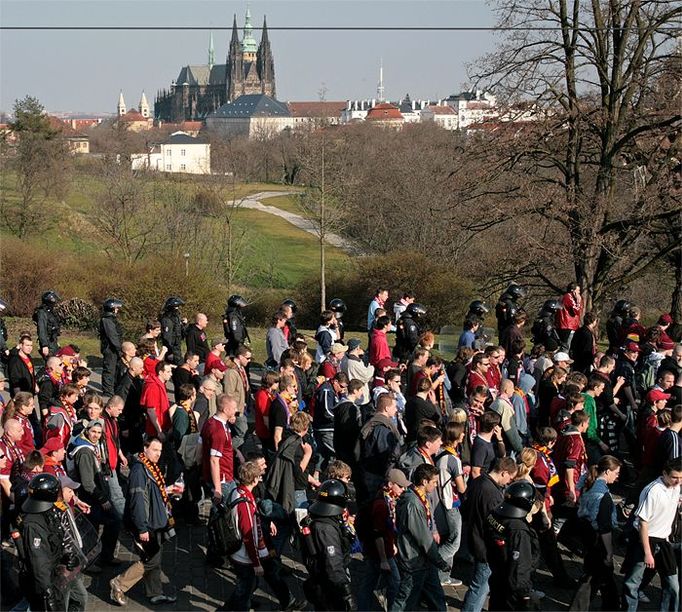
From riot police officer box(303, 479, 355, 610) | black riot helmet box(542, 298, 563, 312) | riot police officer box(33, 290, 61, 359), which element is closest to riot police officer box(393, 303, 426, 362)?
black riot helmet box(542, 298, 563, 312)

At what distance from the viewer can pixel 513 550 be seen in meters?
6.66

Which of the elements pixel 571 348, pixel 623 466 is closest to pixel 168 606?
pixel 623 466

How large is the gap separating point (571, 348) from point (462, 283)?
9694mm

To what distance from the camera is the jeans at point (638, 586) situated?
7449 mm

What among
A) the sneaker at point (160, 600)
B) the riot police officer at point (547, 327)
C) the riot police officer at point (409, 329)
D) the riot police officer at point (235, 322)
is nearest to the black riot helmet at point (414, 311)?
the riot police officer at point (409, 329)

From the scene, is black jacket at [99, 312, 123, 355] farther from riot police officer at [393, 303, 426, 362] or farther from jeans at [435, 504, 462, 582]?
jeans at [435, 504, 462, 582]

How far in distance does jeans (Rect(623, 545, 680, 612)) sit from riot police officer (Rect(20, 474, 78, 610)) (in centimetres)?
419

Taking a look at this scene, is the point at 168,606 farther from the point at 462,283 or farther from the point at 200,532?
the point at 462,283

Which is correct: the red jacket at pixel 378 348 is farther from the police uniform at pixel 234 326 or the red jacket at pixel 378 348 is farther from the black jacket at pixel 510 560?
the black jacket at pixel 510 560

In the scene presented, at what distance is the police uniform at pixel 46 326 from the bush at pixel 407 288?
9994 millimetres

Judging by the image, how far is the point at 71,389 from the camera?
9.15 m

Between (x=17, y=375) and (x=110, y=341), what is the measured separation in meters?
1.95

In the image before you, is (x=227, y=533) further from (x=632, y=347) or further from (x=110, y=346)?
(x=110, y=346)

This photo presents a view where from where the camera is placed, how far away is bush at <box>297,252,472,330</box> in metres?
23.7
